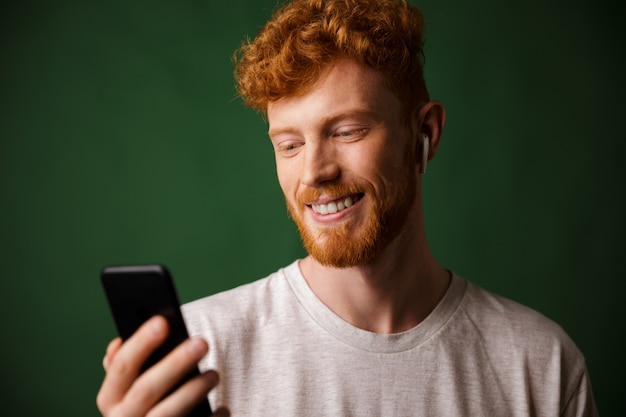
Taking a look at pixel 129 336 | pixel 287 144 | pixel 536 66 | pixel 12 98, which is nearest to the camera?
pixel 129 336

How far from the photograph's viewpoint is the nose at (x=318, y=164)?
64.6 inches

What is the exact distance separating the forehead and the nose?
0.07 metres

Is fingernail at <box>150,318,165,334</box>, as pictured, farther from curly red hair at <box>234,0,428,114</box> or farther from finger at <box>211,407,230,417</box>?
curly red hair at <box>234,0,428,114</box>

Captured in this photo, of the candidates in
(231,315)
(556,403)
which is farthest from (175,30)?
(556,403)

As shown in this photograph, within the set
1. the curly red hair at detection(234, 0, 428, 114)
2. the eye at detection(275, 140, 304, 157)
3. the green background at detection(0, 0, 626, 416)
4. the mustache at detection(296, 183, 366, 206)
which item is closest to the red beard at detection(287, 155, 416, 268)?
the mustache at detection(296, 183, 366, 206)

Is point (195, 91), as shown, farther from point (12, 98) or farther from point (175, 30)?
point (12, 98)

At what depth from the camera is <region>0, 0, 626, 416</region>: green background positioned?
98.2 inches

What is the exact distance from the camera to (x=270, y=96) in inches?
69.1

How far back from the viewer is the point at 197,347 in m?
1.04

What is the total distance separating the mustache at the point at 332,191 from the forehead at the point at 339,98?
17 cm

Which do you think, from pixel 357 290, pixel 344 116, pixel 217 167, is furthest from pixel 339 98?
pixel 217 167

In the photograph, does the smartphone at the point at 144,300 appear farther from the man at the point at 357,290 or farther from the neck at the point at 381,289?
the neck at the point at 381,289

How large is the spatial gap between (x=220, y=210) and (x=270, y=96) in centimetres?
90

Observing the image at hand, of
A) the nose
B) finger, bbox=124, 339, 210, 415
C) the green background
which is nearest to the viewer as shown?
finger, bbox=124, 339, 210, 415
